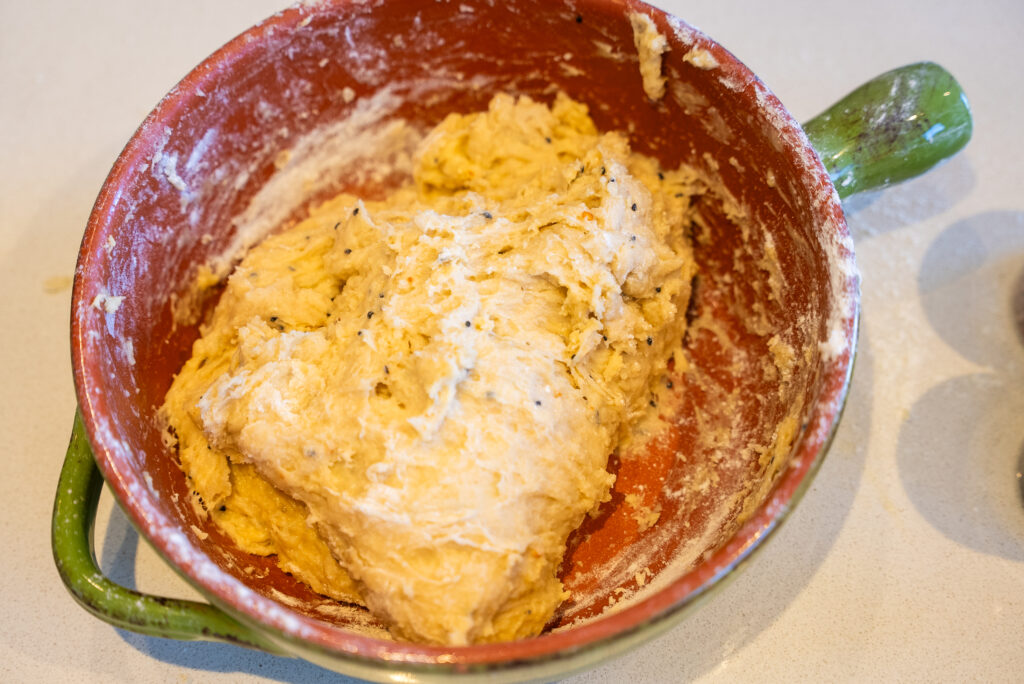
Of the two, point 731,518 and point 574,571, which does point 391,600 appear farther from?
point 731,518

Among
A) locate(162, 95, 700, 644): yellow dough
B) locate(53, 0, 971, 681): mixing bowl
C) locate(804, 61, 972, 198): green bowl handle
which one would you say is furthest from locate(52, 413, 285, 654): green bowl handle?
locate(804, 61, 972, 198): green bowl handle

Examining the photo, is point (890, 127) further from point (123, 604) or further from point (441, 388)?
point (123, 604)

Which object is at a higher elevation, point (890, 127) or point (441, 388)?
point (890, 127)

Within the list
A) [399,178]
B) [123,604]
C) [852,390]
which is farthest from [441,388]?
[852,390]

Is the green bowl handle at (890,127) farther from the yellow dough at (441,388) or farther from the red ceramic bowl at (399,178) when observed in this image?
the yellow dough at (441,388)

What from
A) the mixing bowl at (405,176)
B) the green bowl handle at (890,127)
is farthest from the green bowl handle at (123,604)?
the green bowl handle at (890,127)

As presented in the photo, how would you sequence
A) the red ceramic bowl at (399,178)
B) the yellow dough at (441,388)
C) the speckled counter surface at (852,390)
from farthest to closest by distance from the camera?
the speckled counter surface at (852,390), the yellow dough at (441,388), the red ceramic bowl at (399,178)

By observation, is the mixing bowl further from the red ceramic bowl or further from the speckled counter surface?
the speckled counter surface
